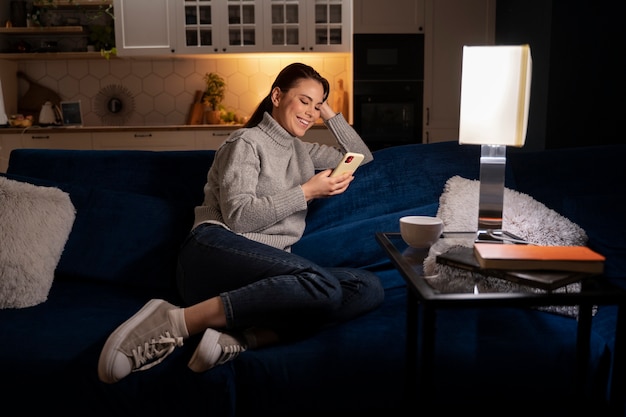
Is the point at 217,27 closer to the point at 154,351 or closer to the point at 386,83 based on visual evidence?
the point at 386,83

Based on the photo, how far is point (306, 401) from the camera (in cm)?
139

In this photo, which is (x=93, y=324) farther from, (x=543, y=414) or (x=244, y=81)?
(x=244, y=81)

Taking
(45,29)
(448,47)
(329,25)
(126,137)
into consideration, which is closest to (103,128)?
(126,137)

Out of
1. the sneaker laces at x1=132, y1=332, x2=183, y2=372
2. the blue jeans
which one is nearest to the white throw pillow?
the blue jeans

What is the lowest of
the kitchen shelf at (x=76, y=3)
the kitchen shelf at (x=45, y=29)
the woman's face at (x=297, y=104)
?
the woman's face at (x=297, y=104)

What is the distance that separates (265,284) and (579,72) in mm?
3157

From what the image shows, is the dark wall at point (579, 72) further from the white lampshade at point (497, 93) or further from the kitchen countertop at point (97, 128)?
the white lampshade at point (497, 93)

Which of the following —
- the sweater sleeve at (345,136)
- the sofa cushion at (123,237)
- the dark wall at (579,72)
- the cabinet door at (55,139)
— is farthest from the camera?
the cabinet door at (55,139)

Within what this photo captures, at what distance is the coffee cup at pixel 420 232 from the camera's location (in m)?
1.44

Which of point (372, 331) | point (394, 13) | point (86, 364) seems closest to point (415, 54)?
point (394, 13)

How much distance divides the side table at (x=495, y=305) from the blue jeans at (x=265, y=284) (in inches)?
8.2

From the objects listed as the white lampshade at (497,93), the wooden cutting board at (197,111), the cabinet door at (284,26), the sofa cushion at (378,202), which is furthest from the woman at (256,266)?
the wooden cutting board at (197,111)

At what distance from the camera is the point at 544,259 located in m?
1.12

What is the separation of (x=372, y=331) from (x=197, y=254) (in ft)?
1.65
